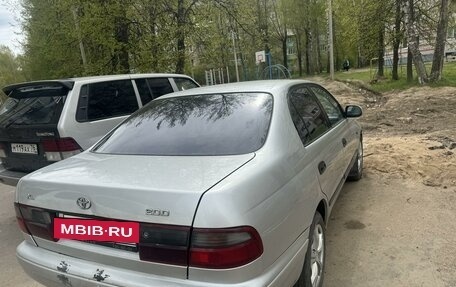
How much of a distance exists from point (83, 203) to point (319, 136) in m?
1.96

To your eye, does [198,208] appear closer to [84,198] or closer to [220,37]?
[84,198]

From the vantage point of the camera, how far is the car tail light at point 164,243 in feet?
6.35

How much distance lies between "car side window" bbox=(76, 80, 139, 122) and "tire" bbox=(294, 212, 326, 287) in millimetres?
3079

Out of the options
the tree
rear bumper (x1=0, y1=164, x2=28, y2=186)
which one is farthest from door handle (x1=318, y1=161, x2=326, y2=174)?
the tree

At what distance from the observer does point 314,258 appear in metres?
2.87

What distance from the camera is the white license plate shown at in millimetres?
4592

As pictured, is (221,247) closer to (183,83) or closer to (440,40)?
(183,83)

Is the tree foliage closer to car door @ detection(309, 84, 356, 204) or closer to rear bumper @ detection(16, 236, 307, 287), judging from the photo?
car door @ detection(309, 84, 356, 204)

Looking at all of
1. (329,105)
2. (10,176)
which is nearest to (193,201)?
(329,105)

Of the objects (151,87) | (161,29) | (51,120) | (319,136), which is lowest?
(319,136)

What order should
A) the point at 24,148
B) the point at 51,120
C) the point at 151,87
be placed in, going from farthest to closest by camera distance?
the point at 151,87 < the point at 24,148 < the point at 51,120

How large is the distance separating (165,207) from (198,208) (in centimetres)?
17

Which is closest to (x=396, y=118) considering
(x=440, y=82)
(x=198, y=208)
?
(x=440, y=82)

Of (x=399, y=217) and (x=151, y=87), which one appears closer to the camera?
(x=399, y=217)
